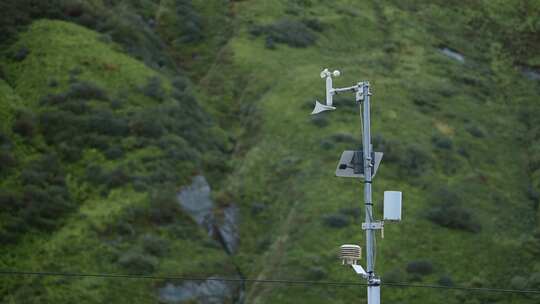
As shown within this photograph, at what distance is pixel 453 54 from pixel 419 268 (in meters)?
37.3

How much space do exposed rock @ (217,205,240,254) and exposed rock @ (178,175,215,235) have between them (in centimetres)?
81

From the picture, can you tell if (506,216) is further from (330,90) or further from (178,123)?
(330,90)

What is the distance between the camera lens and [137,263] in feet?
158

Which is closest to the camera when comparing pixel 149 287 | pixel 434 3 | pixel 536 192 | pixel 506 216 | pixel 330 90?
pixel 330 90

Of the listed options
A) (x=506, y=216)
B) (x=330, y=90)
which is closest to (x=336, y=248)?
(x=506, y=216)

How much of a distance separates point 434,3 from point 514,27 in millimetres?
9220

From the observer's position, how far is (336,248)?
5034cm

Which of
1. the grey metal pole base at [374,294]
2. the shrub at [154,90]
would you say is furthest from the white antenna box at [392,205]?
the shrub at [154,90]

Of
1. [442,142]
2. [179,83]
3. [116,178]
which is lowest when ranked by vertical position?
[116,178]

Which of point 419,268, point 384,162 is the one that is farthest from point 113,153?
point 419,268

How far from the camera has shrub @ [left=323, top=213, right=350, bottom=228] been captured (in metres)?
52.6

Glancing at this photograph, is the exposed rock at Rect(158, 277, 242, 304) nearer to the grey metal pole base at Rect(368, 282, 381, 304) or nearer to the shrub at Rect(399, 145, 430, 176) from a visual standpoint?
the shrub at Rect(399, 145, 430, 176)

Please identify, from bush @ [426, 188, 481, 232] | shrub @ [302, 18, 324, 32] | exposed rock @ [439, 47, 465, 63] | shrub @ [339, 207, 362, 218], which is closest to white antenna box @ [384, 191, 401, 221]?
shrub @ [339, 207, 362, 218]

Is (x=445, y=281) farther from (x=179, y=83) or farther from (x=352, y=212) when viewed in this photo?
(x=179, y=83)
